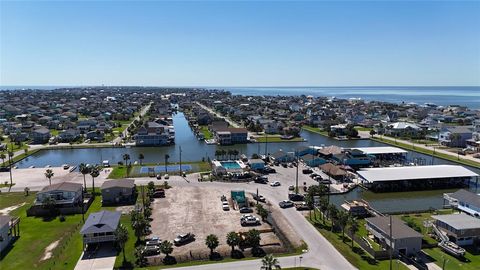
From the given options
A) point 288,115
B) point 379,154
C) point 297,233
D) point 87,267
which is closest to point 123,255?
point 87,267

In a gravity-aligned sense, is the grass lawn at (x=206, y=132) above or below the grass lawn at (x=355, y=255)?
above

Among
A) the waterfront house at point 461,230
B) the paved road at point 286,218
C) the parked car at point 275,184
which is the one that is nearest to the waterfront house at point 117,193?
the paved road at point 286,218

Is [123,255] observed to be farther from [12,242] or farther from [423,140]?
[423,140]

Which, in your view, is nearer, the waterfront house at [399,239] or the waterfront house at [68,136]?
the waterfront house at [399,239]

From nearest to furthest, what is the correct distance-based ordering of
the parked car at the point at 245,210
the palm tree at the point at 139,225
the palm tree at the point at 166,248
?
the palm tree at the point at 166,248 → the palm tree at the point at 139,225 → the parked car at the point at 245,210

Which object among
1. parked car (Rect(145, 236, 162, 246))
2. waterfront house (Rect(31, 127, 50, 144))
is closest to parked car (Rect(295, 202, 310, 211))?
parked car (Rect(145, 236, 162, 246))

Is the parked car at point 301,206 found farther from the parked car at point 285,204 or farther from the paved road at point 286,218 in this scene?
the parked car at point 285,204

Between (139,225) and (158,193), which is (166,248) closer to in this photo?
(139,225)
